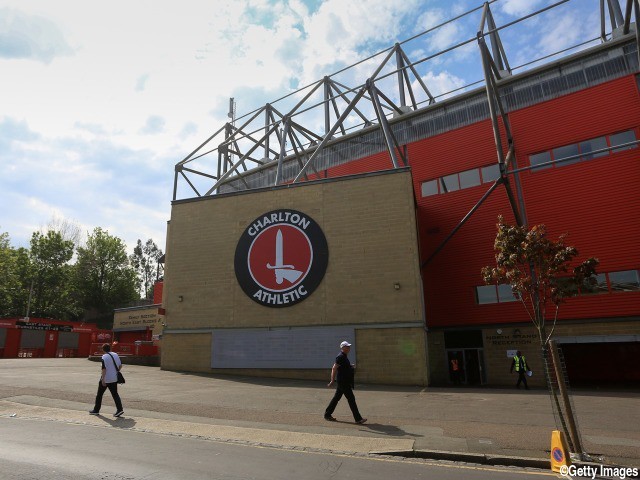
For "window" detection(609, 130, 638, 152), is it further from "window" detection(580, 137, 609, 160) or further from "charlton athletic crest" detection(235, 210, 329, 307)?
"charlton athletic crest" detection(235, 210, 329, 307)

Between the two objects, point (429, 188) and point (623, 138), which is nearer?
point (623, 138)

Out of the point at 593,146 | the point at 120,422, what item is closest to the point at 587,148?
the point at 593,146

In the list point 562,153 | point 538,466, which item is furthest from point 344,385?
point 562,153

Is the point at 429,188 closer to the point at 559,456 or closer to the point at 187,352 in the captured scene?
the point at 187,352

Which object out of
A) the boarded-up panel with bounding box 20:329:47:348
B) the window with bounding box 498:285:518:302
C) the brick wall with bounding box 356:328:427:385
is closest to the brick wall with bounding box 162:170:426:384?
the brick wall with bounding box 356:328:427:385

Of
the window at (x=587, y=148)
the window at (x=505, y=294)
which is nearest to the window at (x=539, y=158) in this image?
the window at (x=587, y=148)

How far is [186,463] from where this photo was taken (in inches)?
239

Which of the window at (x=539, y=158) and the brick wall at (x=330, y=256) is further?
the window at (x=539, y=158)

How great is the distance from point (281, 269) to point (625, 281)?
1574 cm

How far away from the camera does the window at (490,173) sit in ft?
74.8

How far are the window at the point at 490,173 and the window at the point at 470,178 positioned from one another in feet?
1.02

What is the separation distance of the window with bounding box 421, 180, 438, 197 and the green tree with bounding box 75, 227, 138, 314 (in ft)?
176

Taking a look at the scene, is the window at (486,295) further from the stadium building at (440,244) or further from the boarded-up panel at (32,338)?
the boarded-up panel at (32,338)

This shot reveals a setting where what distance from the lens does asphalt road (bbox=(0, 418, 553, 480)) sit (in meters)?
Answer: 5.50
